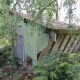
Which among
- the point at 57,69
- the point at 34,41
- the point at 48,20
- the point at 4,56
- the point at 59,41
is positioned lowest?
the point at 4,56

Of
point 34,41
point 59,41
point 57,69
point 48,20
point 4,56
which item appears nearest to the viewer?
point 48,20

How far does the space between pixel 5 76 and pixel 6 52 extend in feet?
9.98

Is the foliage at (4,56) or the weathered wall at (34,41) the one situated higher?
the weathered wall at (34,41)

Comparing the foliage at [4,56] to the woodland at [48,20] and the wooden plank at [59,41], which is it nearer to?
the woodland at [48,20]

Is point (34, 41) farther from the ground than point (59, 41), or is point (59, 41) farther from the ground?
point (59, 41)

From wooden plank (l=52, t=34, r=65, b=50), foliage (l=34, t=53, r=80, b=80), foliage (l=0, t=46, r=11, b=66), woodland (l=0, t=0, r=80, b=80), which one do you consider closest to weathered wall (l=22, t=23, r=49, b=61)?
wooden plank (l=52, t=34, r=65, b=50)

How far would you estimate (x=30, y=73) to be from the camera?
5.20 metres

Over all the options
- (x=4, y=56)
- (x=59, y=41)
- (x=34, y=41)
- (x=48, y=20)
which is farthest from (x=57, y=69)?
(x=4, y=56)

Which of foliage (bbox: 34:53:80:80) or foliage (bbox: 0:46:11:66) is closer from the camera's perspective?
foliage (bbox: 34:53:80:80)

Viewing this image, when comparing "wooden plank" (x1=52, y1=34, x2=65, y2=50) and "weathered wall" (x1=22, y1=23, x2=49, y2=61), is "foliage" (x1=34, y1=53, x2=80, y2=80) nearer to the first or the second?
"wooden plank" (x1=52, y1=34, x2=65, y2=50)

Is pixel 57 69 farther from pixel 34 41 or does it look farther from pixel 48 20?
pixel 34 41

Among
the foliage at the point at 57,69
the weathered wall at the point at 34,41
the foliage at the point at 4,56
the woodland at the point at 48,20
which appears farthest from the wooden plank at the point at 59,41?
the foliage at the point at 4,56

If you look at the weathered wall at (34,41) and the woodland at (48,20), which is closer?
the woodland at (48,20)

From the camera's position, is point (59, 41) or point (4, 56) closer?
point (59, 41)
